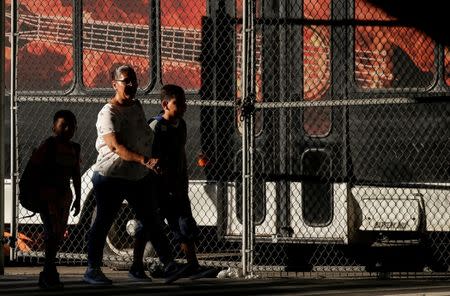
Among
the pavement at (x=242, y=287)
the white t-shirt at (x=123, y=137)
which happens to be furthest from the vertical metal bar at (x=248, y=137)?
the white t-shirt at (x=123, y=137)

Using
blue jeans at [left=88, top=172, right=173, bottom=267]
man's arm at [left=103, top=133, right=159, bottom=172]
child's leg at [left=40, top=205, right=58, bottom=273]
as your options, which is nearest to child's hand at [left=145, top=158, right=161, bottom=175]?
man's arm at [left=103, top=133, right=159, bottom=172]

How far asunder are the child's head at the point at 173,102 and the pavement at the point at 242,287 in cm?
153

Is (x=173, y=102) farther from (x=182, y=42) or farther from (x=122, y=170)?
(x=182, y=42)

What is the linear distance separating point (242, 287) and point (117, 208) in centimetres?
133

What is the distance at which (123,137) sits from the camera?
12.3m

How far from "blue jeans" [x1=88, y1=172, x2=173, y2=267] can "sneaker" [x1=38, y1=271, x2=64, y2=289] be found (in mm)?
332

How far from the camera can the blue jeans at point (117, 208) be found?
12.4 meters

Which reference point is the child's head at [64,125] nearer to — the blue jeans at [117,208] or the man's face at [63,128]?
the man's face at [63,128]

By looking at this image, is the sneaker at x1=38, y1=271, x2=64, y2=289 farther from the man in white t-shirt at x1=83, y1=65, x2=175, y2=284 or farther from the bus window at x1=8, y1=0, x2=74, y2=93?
the bus window at x1=8, y1=0, x2=74, y2=93

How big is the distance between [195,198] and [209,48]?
5.34ft

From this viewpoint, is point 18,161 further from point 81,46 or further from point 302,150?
point 302,150

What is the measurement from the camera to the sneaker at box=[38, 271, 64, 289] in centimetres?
1237

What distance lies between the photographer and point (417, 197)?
14.8m

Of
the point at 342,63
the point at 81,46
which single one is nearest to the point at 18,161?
the point at 81,46
